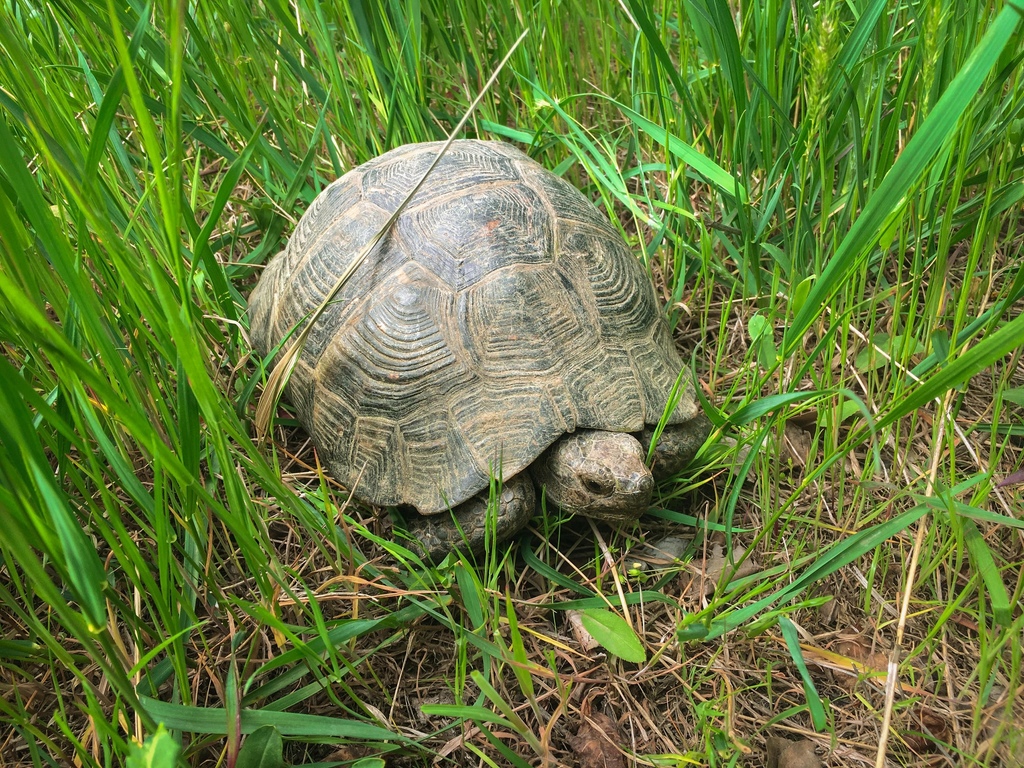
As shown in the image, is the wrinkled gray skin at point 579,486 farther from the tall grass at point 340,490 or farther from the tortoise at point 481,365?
the tall grass at point 340,490

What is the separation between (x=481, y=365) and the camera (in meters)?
2.04

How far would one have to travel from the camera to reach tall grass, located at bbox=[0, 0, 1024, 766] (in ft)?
4.00

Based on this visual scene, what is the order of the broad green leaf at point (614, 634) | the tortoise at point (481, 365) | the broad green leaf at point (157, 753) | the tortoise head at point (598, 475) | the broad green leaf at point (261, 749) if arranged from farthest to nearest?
the tortoise at point (481, 365)
the tortoise head at point (598, 475)
the broad green leaf at point (614, 634)
the broad green leaf at point (261, 749)
the broad green leaf at point (157, 753)

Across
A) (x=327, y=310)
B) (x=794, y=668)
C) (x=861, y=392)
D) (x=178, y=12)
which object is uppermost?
(x=178, y=12)

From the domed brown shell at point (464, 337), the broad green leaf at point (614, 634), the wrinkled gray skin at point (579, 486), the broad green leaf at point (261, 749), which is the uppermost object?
the domed brown shell at point (464, 337)

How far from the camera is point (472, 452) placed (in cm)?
200

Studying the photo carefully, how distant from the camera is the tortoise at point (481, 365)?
2002 millimetres

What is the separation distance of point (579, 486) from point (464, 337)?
0.54 meters

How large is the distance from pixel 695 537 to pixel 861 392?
638mm

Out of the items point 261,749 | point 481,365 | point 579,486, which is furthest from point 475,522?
point 261,749

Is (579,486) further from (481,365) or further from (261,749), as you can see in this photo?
(261,749)

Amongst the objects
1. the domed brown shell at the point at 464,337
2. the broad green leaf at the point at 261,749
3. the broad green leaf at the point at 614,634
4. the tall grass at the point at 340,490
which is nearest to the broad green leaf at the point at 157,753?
the tall grass at the point at 340,490

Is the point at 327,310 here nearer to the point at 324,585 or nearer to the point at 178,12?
the point at 324,585

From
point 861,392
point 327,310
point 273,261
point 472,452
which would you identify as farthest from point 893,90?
point 273,261
